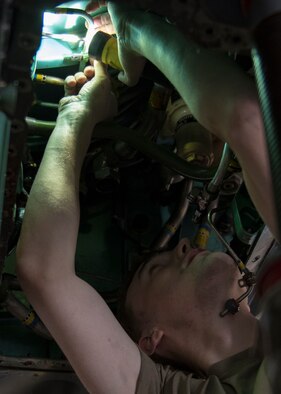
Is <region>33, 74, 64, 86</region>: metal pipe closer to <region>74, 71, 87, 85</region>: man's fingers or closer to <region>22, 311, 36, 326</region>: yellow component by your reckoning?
<region>74, 71, 87, 85</region>: man's fingers

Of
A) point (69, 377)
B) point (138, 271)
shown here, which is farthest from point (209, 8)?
point (69, 377)

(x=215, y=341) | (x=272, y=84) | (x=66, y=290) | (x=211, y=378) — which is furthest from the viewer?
(x=215, y=341)

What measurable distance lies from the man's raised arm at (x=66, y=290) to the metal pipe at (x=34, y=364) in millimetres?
383

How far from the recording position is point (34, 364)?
1.71 metres

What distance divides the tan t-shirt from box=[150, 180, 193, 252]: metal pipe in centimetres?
51

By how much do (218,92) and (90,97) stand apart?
0.55 metres

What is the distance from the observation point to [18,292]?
1833mm

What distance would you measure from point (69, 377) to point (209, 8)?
1.22 m

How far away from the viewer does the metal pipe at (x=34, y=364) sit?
5.55ft

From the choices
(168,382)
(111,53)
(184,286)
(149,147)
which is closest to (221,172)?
(149,147)

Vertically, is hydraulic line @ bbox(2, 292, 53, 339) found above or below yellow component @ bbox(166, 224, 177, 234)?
below

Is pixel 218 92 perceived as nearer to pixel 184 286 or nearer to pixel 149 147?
pixel 149 147

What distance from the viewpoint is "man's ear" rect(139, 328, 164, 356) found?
1.61m

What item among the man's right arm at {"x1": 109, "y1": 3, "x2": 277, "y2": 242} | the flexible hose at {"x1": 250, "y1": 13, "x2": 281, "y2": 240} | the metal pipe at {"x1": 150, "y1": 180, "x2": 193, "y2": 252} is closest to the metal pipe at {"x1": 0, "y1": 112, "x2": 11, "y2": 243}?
the man's right arm at {"x1": 109, "y1": 3, "x2": 277, "y2": 242}
